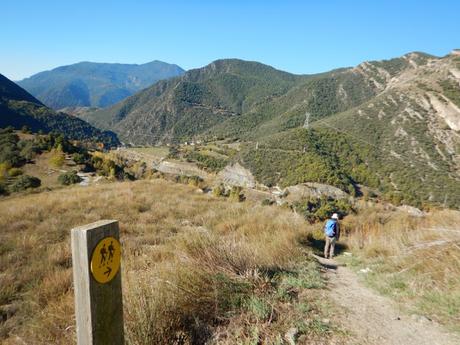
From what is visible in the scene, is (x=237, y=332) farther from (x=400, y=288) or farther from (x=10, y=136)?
(x=10, y=136)

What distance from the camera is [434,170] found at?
174ft

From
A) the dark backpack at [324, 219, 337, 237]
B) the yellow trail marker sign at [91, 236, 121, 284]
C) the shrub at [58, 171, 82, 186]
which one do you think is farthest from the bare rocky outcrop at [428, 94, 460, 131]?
the yellow trail marker sign at [91, 236, 121, 284]

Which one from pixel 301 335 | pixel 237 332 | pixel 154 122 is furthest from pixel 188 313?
pixel 154 122

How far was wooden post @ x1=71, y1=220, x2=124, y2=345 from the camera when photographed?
4.66 ft

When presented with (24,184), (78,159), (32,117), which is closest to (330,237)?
(24,184)

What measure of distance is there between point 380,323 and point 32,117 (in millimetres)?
95787

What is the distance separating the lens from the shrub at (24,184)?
1600 cm

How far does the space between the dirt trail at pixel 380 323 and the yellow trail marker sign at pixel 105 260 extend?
6.88 ft

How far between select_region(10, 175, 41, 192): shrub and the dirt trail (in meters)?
17.8

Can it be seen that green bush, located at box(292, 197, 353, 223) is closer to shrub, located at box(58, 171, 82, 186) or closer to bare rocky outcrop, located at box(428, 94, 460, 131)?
shrub, located at box(58, 171, 82, 186)

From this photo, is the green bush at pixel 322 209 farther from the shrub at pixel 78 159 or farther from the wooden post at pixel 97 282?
A: the shrub at pixel 78 159

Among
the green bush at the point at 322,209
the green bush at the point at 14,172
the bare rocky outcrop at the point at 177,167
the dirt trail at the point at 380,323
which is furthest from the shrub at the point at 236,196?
the bare rocky outcrop at the point at 177,167

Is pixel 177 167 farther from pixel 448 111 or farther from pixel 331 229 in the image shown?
pixel 331 229

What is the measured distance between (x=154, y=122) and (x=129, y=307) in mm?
194921
